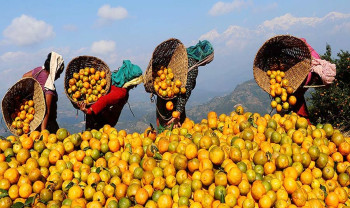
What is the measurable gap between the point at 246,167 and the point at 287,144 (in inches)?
35.2

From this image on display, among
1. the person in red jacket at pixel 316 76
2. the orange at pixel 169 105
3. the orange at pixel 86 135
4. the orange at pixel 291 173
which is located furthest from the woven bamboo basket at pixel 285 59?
the orange at pixel 86 135

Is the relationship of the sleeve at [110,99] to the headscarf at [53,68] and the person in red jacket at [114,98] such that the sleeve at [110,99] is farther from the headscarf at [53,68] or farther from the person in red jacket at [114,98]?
the headscarf at [53,68]

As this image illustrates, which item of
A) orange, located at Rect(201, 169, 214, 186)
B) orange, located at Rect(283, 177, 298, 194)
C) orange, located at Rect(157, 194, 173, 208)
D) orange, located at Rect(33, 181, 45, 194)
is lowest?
A: orange, located at Rect(283, 177, 298, 194)

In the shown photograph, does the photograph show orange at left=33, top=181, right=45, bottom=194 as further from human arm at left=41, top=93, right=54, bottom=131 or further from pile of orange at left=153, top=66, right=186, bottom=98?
pile of orange at left=153, top=66, right=186, bottom=98

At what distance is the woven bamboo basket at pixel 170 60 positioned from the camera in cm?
638

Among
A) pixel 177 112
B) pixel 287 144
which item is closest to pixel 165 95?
pixel 177 112

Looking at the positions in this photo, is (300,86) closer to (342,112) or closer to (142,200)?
(142,200)

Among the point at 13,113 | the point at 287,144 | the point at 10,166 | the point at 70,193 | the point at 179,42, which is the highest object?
the point at 179,42

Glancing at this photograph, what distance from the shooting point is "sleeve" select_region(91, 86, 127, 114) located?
653cm

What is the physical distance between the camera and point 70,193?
3.78 meters

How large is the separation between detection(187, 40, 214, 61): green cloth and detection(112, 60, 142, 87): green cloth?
139 centimetres

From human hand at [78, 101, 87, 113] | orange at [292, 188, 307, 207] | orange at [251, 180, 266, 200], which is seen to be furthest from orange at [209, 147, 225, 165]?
human hand at [78, 101, 87, 113]

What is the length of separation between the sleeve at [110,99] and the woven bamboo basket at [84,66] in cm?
30

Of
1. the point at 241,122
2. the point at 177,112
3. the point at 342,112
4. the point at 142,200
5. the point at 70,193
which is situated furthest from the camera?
the point at 342,112
